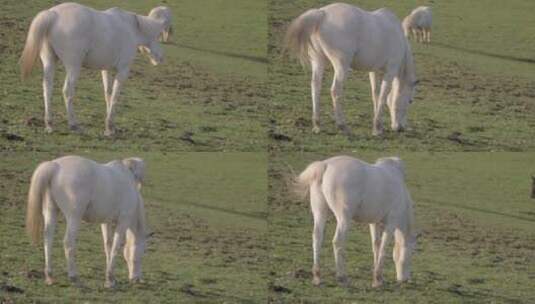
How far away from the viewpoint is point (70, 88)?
29781 millimetres

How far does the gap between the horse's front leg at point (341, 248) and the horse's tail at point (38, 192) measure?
411cm

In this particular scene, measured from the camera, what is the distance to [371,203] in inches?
1079

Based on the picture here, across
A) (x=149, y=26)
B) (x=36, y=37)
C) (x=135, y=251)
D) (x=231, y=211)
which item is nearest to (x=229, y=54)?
(x=231, y=211)

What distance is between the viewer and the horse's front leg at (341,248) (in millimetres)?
26672

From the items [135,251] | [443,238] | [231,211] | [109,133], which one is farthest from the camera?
[231,211]

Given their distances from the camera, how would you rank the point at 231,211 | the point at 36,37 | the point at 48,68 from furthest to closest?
the point at 231,211 < the point at 48,68 < the point at 36,37

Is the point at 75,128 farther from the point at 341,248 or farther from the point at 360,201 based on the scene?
the point at 341,248

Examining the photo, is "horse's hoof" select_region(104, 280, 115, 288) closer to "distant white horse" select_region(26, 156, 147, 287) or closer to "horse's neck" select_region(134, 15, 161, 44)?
"distant white horse" select_region(26, 156, 147, 287)

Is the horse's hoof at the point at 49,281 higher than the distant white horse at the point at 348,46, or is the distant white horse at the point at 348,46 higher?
the distant white horse at the point at 348,46

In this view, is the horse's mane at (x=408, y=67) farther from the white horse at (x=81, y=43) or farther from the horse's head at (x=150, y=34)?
the white horse at (x=81, y=43)

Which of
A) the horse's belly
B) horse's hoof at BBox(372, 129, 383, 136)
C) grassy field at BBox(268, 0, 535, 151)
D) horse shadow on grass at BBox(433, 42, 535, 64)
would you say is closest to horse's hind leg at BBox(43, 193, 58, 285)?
the horse's belly

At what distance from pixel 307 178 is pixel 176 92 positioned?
418 inches

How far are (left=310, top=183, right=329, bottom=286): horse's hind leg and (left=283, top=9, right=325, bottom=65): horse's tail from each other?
10.6 ft

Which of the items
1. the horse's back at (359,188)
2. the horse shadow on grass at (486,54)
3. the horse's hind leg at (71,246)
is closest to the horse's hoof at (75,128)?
the horse's hind leg at (71,246)
